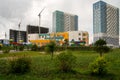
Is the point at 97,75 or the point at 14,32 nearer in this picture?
A: the point at 97,75

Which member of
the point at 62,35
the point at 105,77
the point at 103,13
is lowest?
the point at 105,77

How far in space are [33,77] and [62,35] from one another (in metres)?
89.5

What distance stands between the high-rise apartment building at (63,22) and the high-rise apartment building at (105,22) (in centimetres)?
1527

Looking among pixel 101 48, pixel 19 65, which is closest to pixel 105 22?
pixel 101 48

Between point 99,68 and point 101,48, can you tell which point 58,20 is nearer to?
point 101,48

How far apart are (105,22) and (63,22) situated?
2789 cm

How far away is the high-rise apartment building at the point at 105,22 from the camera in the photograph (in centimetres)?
13988

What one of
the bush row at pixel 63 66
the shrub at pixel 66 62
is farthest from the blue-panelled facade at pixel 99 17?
the bush row at pixel 63 66

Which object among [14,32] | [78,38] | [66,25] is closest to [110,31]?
[66,25]

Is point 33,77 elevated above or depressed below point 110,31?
below

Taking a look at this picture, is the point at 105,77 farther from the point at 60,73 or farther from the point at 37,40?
the point at 37,40

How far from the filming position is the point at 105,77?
16422 mm

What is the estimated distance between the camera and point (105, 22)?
142750 mm

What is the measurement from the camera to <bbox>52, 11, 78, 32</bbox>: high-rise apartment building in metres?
148
